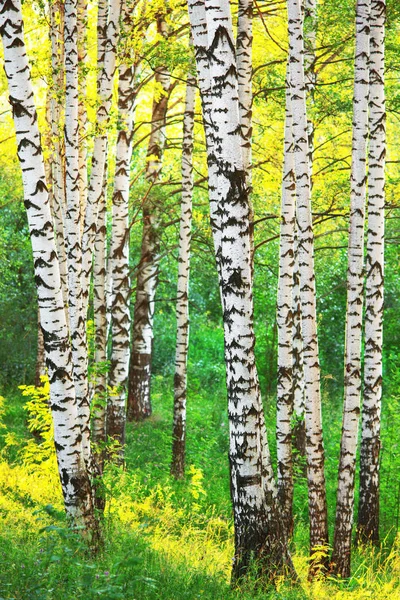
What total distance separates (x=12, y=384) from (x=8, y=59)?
15.5m

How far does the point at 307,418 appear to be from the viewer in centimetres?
777

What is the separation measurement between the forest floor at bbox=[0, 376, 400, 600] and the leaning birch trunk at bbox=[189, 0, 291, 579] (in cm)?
58

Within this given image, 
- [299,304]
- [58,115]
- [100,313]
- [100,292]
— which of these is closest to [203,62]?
[58,115]

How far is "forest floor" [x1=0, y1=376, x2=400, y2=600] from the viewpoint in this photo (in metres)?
4.90

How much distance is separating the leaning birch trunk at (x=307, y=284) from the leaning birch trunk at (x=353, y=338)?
0.72 feet

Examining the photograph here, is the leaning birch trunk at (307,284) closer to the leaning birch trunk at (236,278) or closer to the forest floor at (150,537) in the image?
the forest floor at (150,537)

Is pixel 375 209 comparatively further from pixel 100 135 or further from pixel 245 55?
pixel 100 135

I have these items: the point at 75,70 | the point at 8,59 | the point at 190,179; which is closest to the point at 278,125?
the point at 190,179

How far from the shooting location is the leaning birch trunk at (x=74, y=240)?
7266mm

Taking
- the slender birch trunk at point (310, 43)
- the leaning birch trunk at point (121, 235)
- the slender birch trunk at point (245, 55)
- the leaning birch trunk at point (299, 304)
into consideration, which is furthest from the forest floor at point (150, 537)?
the slender birch trunk at point (310, 43)

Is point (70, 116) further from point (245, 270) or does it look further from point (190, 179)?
point (190, 179)

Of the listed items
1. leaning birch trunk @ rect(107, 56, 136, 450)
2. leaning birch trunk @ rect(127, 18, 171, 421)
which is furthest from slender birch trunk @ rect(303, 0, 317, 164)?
leaning birch trunk @ rect(127, 18, 171, 421)

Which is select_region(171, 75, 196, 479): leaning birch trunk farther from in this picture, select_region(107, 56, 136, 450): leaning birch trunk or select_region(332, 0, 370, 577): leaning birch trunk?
select_region(332, 0, 370, 577): leaning birch trunk

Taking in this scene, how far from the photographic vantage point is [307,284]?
7.67 meters
